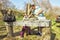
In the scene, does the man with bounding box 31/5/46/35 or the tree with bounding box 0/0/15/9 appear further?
the tree with bounding box 0/0/15/9

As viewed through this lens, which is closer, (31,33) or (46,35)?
(46,35)

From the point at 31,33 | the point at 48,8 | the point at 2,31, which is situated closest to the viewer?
the point at 31,33

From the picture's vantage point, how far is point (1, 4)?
25.8 feet

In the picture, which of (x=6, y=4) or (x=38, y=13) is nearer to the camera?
(x=38, y=13)

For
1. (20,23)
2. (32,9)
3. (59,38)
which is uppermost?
(32,9)

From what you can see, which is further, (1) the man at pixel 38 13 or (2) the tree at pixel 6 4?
(2) the tree at pixel 6 4

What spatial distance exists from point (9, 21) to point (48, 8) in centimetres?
402

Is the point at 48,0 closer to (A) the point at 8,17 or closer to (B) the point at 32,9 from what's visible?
(B) the point at 32,9

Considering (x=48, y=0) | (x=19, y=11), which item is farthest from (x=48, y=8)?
(x=19, y=11)

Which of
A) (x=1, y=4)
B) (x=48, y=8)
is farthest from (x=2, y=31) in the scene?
(x=48, y=8)

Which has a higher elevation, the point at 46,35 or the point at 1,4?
the point at 1,4

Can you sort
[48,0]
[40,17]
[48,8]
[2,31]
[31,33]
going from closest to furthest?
[40,17], [31,33], [2,31], [48,0], [48,8]

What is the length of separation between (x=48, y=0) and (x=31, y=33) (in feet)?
9.33

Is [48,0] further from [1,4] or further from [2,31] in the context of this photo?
[2,31]
